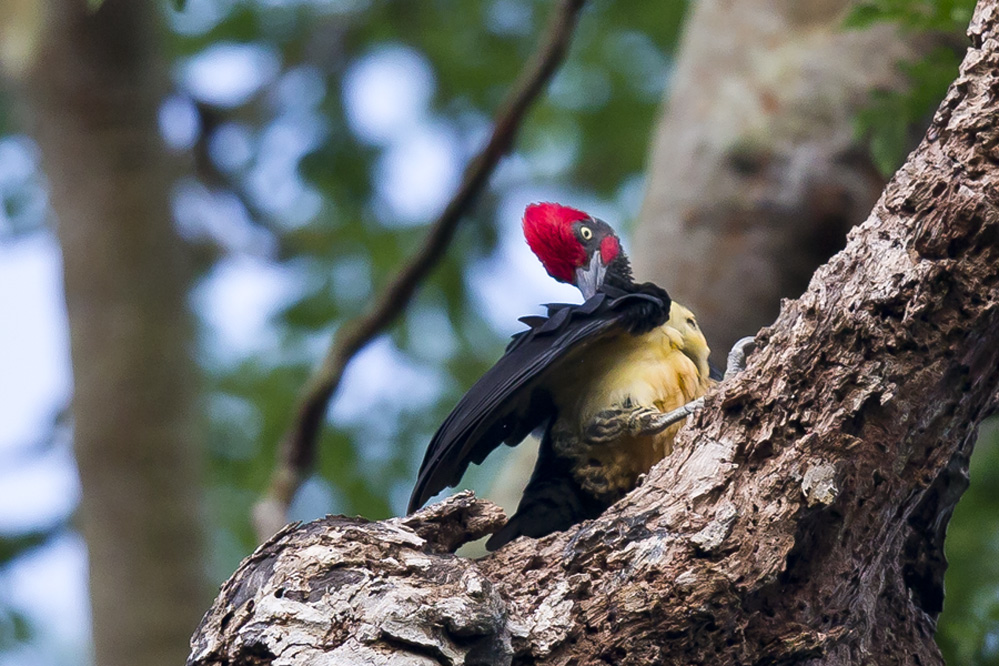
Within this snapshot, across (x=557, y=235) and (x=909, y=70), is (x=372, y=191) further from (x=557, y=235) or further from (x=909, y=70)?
(x=909, y=70)

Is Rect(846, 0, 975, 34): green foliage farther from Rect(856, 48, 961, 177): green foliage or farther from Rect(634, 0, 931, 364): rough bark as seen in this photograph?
Rect(634, 0, 931, 364): rough bark

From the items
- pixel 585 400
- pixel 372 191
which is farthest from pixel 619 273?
pixel 372 191

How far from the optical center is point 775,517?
6.91ft

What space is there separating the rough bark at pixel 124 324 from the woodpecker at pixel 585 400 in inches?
91.5

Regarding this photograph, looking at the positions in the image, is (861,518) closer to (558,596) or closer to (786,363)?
(786,363)

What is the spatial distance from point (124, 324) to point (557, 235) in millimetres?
2282

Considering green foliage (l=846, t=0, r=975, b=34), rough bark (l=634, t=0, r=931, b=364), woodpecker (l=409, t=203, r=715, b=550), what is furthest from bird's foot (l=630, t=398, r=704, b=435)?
rough bark (l=634, t=0, r=931, b=364)

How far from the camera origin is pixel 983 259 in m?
2.08

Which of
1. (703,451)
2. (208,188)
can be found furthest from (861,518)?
(208,188)

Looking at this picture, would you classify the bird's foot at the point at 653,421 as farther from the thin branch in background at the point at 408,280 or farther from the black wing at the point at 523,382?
the thin branch in background at the point at 408,280

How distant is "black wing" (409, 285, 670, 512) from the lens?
106 inches

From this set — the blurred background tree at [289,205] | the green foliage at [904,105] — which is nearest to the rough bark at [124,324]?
the blurred background tree at [289,205]

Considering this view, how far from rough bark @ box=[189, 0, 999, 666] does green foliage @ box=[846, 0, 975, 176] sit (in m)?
0.95

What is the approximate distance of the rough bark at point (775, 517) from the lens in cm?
199
